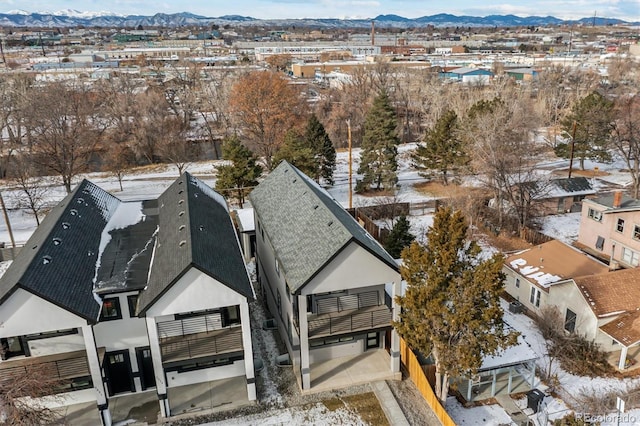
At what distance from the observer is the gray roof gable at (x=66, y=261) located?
1758cm

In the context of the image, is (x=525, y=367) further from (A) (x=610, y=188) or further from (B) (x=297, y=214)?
(A) (x=610, y=188)

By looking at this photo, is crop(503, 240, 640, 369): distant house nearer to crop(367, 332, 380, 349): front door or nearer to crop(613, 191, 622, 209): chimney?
crop(613, 191, 622, 209): chimney

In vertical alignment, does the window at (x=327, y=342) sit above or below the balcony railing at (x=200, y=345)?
below

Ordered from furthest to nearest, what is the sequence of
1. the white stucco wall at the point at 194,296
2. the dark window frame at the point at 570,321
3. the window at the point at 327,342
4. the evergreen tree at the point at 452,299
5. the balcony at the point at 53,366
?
the dark window frame at the point at 570,321
the window at the point at 327,342
the white stucco wall at the point at 194,296
the balcony at the point at 53,366
the evergreen tree at the point at 452,299

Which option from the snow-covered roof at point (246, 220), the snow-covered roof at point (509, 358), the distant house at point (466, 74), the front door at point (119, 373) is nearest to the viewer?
the front door at point (119, 373)

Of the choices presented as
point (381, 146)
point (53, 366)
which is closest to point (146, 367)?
point (53, 366)

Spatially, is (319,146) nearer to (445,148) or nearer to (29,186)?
(445,148)

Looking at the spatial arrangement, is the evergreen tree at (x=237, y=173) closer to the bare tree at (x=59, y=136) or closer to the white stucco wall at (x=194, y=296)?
the bare tree at (x=59, y=136)

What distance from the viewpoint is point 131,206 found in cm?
2777

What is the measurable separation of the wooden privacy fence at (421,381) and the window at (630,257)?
60.9ft

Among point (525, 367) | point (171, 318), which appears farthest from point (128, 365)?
point (525, 367)

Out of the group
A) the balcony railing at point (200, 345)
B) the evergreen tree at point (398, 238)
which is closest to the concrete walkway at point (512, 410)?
the balcony railing at point (200, 345)

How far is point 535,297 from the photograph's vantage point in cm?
2705

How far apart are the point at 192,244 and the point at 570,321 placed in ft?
62.3
